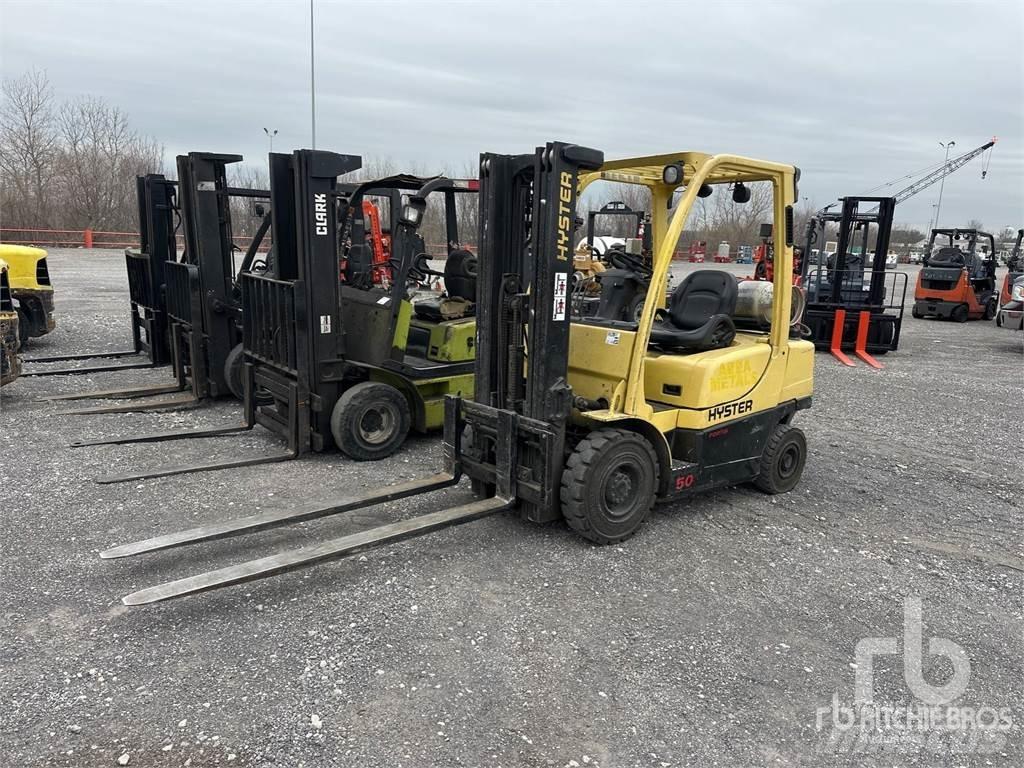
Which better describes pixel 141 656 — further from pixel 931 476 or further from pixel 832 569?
pixel 931 476

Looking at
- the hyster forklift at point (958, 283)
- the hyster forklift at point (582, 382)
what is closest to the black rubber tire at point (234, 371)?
the hyster forklift at point (582, 382)

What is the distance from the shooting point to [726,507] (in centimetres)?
545

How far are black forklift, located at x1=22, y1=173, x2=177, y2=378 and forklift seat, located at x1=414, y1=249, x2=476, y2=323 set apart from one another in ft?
12.3

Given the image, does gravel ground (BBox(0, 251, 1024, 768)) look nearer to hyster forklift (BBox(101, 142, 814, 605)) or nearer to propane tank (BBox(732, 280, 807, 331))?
hyster forklift (BBox(101, 142, 814, 605))

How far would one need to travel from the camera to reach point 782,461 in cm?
575

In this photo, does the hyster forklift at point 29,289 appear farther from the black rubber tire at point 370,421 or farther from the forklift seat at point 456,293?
the black rubber tire at point 370,421

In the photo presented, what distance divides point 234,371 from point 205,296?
2.77 feet

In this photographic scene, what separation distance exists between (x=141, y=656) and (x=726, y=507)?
3.93 m

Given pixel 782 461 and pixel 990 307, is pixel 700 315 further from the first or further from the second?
pixel 990 307

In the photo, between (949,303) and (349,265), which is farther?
(949,303)

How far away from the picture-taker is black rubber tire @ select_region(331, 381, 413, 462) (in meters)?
6.16

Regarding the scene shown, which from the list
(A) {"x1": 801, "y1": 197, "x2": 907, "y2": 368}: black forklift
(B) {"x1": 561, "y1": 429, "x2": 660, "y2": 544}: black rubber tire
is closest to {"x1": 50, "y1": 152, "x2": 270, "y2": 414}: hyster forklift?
(B) {"x1": 561, "y1": 429, "x2": 660, "y2": 544}: black rubber tire

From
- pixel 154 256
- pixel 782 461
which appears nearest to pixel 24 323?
pixel 154 256

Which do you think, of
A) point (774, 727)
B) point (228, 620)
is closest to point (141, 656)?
point (228, 620)
